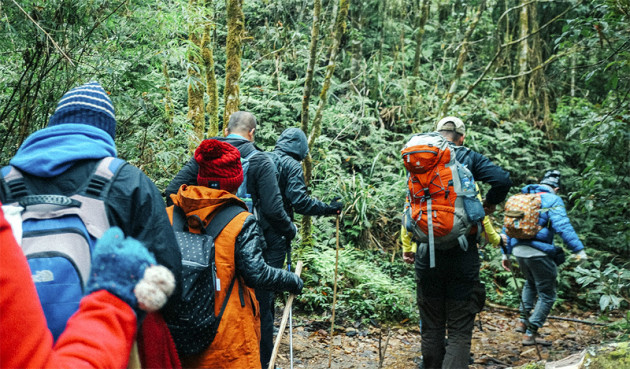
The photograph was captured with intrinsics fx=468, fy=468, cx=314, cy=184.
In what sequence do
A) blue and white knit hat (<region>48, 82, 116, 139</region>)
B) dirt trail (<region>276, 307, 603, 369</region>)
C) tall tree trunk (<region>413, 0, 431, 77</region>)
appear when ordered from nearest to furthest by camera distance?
blue and white knit hat (<region>48, 82, 116, 139</region>)
dirt trail (<region>276, 307, 603, 369</region>)
tall tree trunk (<region>413, 0, 431, 77</region>)

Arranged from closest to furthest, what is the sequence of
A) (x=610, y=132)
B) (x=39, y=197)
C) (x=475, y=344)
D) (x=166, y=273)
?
(x=166, y=273) < (x=39, y=197) < (x=610, y=132) < (x=475, y=344)

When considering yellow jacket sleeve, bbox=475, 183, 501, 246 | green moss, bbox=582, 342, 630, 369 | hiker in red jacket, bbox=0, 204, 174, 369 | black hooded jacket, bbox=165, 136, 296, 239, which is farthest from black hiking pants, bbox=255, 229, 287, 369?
hiker in red jacket, bbox=0, 204, 174, 369

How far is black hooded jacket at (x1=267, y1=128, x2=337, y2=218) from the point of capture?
5078 millimetres

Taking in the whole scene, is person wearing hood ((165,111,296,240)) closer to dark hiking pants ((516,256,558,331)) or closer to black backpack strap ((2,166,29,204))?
black backpack strap ((2,166,29,204))

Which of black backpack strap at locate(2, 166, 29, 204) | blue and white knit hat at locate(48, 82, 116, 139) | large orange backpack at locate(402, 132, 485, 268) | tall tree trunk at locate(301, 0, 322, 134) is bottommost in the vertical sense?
large orange backpack at locate(402, 132, 485, 268)

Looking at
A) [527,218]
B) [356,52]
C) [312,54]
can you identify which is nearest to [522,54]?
[356,52]

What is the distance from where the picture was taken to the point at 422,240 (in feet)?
14.4

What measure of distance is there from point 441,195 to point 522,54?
10.8 metres

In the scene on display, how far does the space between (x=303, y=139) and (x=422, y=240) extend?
186 cm

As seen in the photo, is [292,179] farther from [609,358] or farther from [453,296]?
[609,358]

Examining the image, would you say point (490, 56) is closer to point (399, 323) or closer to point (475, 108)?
point (475, 108)

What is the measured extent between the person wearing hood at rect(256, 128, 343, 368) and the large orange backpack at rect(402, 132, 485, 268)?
129 cm

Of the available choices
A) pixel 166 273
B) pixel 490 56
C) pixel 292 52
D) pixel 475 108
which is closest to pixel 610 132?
pixel 166 273

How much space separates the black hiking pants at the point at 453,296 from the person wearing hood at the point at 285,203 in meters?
1.31
